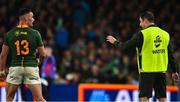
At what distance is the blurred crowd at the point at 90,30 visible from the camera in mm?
21281

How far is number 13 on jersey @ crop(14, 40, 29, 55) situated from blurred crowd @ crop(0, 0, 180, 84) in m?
6.43

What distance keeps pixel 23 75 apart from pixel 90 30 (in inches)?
416

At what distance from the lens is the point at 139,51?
44.3 ft

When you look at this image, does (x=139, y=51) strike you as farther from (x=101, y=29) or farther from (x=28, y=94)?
(x=101, y=29)

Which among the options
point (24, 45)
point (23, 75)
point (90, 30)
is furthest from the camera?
point (90, 30)

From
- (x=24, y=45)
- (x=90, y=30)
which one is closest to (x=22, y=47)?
(x=24, y=45)

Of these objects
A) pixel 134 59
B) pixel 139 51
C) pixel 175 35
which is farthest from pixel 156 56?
pixel 175 35

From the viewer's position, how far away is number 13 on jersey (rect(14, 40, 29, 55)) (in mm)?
13062

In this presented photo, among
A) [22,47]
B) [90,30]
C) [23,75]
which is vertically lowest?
[23,75]

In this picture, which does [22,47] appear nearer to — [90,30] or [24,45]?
[24,45]

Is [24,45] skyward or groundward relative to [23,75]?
skyward

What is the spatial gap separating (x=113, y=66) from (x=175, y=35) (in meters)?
3.94

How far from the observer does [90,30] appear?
23.6m

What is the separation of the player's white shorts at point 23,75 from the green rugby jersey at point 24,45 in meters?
0.10
